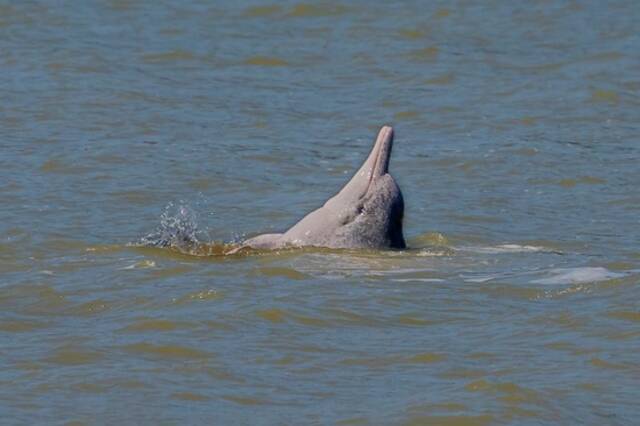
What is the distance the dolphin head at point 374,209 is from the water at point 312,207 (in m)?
0.18

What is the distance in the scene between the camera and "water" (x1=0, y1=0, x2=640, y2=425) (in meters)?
10.0

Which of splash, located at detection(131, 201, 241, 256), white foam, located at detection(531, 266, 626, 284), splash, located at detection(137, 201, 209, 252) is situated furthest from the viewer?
splash, located at detection(137, 201, 209, 252)

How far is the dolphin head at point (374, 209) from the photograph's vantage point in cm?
1362

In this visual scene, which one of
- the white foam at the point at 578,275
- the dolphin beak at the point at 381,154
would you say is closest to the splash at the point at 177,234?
the dolphin beak at the point at 381,154

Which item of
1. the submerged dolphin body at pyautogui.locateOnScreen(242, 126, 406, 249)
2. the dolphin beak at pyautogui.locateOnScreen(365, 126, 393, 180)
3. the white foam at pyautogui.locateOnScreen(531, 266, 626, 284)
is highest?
the dolphin beak at pyautogui.locateOnScreen(365, 126, 393, 180)

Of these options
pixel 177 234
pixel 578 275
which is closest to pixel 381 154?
pixel 578 275

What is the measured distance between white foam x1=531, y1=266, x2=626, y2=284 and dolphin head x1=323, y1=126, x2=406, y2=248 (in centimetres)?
129

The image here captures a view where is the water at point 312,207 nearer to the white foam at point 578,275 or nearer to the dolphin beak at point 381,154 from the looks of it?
the white foam at point 578,275

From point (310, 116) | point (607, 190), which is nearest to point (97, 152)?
point (310, 116)

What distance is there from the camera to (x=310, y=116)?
70.2ft

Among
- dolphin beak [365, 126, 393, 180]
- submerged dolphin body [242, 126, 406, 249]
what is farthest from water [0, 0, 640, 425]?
dolphin beak [365, 126, 393, 180]

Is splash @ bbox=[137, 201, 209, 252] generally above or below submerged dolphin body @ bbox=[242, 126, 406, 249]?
below

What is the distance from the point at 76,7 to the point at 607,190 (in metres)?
11.8

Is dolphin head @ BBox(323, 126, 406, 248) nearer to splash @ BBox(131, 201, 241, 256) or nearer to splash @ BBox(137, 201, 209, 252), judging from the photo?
splash @ BBox(131, 201, 241, 256)
